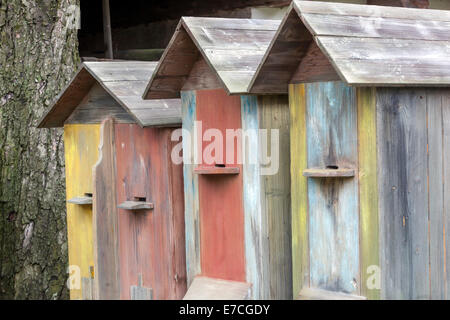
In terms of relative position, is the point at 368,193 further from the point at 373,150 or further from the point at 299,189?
the point at 299,189

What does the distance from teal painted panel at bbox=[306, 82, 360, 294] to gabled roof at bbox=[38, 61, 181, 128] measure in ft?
3.90

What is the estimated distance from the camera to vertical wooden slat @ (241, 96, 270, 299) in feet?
12.6

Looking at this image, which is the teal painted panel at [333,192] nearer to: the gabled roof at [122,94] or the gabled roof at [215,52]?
the gabled roof at [215,52]

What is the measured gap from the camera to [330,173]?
335 centimetres

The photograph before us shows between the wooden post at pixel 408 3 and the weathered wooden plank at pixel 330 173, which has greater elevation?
the wooden post at pixel 408 3

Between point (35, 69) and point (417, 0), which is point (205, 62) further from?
point (417, 0)

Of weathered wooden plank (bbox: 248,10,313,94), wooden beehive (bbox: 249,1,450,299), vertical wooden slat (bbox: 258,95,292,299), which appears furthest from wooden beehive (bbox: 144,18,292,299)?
wooden beehive (bbox: 249,1,450,299)

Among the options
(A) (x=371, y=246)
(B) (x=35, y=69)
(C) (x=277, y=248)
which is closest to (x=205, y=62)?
(C) (x=277, y=248)

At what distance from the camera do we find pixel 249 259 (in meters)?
3.92

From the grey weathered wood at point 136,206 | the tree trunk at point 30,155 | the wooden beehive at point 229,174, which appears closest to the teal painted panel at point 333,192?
the wooden beehive at point 229,174

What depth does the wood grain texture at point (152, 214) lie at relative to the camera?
440 centimetres

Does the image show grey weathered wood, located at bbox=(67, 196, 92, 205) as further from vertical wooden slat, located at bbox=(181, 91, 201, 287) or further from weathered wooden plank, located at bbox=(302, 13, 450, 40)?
weathered wooden plank, located at bbox=(302, 13, 450, 40)

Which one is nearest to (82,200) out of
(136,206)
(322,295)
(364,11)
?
(136,206)

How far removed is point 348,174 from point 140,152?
158 centimetres
